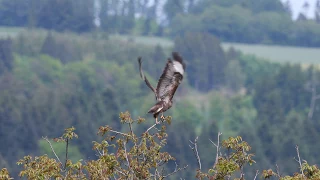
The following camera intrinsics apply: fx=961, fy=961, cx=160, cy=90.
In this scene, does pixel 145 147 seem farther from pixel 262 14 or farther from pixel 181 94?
pixel 262 14

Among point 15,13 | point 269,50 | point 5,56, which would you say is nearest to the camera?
point 5,56

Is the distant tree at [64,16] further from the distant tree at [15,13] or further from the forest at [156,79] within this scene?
the distant tree at [15,13]

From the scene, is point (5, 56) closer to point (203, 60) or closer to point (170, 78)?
point (203, 60)

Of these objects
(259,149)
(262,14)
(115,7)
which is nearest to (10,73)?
(259,149)

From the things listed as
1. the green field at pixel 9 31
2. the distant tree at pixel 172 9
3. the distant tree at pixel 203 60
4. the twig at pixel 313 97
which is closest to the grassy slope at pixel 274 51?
the distant tree at pixel 203 60

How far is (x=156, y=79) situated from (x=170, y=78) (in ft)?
279

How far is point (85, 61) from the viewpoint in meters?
102

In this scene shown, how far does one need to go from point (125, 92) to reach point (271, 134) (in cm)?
1901

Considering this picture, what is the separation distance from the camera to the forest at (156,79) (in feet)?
227

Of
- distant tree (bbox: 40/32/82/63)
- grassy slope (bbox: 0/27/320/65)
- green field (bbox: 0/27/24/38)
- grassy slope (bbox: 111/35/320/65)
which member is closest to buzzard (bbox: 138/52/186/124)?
distant tree (bbox: 40/32/82/63)

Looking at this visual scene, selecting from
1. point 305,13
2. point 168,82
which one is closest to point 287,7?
point 305,13

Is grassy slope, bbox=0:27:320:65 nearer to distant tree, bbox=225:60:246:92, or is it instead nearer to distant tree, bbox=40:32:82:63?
distant tree, bbox=40:32:82:63

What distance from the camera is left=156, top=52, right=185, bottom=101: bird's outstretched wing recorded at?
1032 centimetres

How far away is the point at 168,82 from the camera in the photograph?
1041 centimetres
